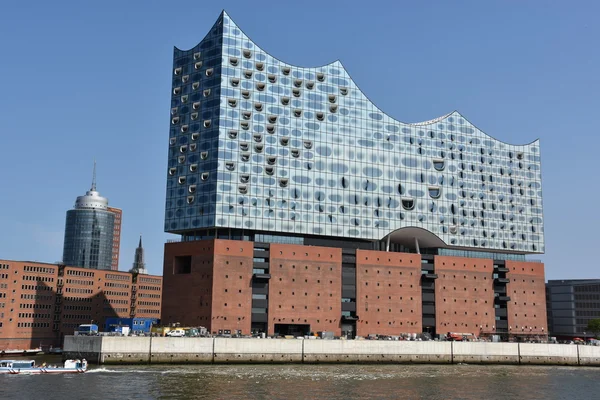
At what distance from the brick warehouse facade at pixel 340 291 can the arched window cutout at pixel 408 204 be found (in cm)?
925

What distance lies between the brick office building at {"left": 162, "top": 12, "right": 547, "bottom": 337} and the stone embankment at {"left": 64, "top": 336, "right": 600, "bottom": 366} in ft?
28.2

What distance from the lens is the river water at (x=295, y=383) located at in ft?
225

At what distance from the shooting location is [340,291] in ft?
403

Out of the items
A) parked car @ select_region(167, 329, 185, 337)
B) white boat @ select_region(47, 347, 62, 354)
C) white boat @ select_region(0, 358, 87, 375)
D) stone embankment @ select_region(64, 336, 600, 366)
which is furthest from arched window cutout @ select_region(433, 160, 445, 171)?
white boat @ select_region(47, 347, 62, 354)

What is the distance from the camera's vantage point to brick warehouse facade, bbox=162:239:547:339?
115 m

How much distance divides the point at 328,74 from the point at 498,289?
5294cm

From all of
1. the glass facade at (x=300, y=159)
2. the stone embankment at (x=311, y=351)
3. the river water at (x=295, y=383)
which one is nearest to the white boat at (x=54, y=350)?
the glass facade at (x=300, y=159)

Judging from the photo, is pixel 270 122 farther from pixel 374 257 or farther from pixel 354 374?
pixel 354 374

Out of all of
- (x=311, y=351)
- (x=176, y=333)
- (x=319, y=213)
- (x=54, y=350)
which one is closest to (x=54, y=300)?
(x=54, y=350)

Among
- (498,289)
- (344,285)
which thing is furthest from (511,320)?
(344,285)

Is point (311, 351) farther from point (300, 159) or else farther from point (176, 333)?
point (300, 159)

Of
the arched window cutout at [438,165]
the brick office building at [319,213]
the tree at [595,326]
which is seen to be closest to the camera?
the brick office building at [319,213]

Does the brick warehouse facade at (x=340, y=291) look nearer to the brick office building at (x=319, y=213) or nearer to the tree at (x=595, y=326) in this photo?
the brick office building at (x=319, y=213)

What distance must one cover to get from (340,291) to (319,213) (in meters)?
13.9
